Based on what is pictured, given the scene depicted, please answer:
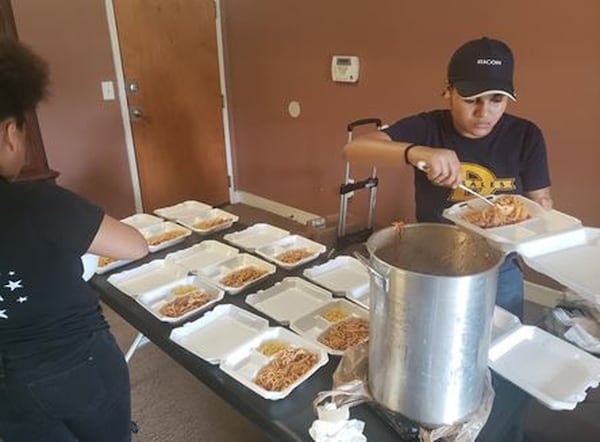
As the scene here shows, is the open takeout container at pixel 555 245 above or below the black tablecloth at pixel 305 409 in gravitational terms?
above

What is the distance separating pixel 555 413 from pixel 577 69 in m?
1.59

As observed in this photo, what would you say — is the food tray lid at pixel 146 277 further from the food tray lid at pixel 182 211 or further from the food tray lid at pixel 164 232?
the food tray lid at pixel 182 211

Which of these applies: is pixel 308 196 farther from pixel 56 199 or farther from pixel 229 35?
pixel 56 199

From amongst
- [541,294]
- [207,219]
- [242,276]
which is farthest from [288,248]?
[541,294]

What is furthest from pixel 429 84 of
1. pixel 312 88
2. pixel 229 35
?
pixel 229 35

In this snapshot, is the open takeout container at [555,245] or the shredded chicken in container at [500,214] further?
the shredded chicken in container at [500,214]

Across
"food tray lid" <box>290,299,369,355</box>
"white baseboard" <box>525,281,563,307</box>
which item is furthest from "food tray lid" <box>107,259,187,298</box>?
"white baseboard" <box>525,281,563,307</box>

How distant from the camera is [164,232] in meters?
1.91

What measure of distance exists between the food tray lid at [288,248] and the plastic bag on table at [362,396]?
1.91 ft

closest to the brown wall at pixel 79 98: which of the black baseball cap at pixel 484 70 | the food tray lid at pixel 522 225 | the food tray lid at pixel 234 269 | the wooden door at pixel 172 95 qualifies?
the wooden door at pixel 172 95

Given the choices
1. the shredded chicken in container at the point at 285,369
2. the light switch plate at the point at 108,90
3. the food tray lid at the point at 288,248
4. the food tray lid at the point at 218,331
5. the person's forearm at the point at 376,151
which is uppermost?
the light switch plate at the point at 108,90

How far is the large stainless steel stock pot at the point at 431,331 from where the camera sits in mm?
717

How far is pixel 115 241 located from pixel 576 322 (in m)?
1.45

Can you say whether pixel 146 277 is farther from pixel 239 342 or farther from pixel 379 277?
pixel 379 277
